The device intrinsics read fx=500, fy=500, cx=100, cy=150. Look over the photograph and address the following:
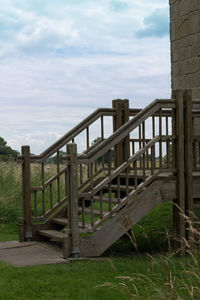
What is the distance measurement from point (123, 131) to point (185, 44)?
4.46 metres

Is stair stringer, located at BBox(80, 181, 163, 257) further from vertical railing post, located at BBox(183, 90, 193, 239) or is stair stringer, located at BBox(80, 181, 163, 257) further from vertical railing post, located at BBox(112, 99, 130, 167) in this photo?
vertical railing post, located at BBox(112, 99, 130, 167)

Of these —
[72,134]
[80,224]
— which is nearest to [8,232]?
[72,134]

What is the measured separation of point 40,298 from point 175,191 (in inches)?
123

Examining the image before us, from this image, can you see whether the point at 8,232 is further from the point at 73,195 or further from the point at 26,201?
the point at 73,195

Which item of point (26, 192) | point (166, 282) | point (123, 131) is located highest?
point (123, 131)

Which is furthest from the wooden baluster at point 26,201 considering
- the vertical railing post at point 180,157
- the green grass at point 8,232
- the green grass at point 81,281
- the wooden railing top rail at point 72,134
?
the vertical railing post at point 180,157

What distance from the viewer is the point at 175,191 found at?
742cm

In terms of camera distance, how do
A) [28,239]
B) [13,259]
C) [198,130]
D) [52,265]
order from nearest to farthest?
[52,265], [13,259], [28,239], [198,130]

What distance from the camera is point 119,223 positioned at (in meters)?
6.90

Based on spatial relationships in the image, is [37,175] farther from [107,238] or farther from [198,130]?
[107,238]

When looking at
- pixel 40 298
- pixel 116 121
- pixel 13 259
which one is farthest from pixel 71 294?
pixel 116 121

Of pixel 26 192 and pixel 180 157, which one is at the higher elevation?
pixel 180 157

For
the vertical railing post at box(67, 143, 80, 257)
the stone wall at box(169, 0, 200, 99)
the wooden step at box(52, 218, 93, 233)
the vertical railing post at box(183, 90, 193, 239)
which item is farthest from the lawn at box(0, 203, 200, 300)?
the stone wall at box(169, 0, 200, 99)

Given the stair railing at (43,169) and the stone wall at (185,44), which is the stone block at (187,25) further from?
the stair railing at (43,169)
